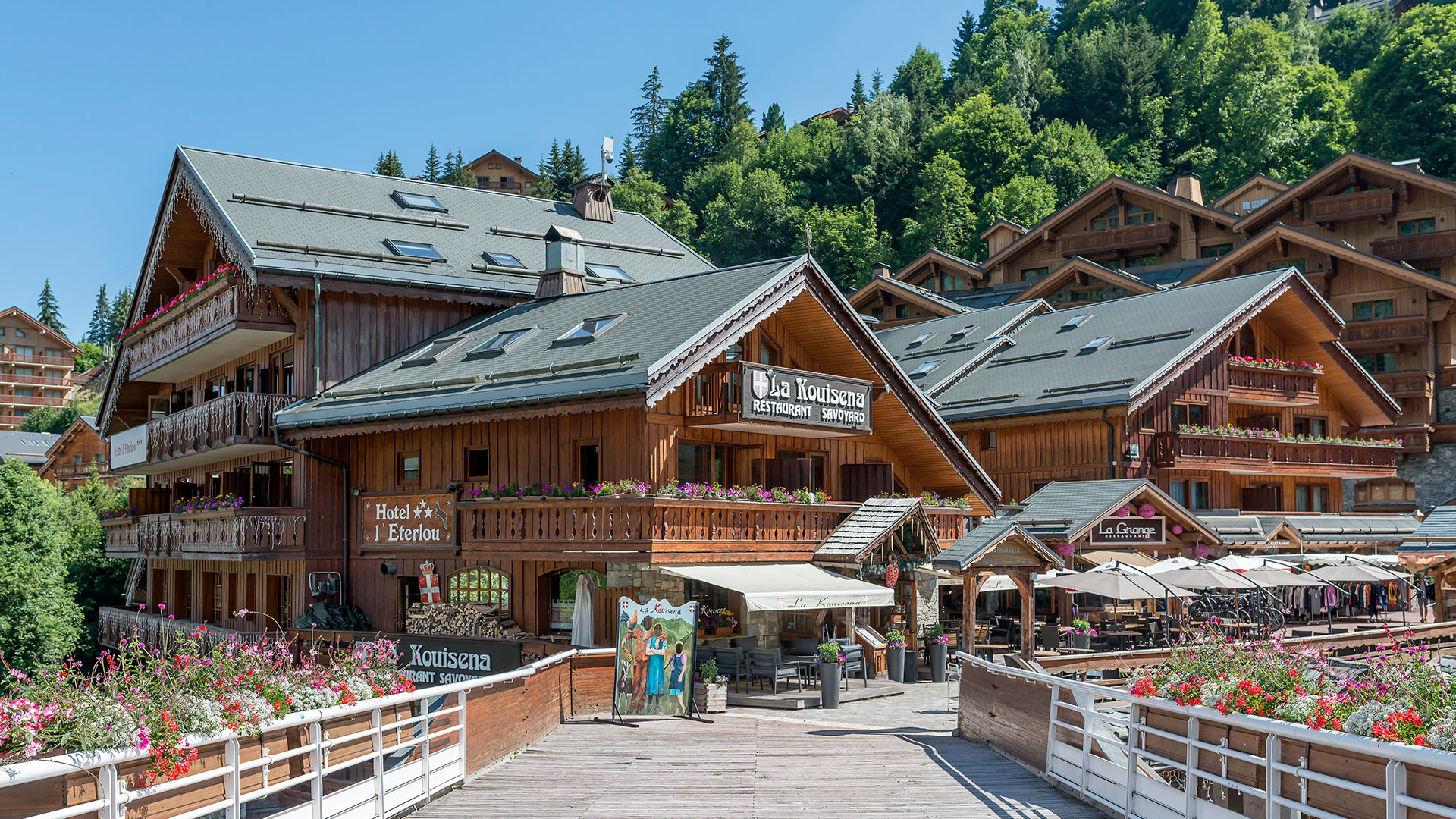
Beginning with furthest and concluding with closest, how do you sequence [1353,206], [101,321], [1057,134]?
1. [101,321]
2. [1057,134]
3. [1353,206]

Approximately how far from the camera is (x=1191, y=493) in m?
39.2

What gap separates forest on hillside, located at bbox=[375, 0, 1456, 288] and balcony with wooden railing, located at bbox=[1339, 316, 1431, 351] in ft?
76.9

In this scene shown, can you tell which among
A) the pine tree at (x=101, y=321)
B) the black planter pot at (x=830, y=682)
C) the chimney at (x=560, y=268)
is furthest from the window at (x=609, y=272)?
the pine tree at (x=101, y=321)

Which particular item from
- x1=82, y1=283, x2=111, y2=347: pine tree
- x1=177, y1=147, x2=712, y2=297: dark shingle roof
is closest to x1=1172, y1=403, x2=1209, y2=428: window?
x1=177, y1=147, x2=712, y2=297: dark shingle roof

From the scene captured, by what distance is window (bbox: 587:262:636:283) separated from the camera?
32.8 m

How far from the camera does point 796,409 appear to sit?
78.5 feet

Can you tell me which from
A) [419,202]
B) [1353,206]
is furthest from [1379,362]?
[419,202]

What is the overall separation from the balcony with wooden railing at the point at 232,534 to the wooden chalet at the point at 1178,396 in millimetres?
19718

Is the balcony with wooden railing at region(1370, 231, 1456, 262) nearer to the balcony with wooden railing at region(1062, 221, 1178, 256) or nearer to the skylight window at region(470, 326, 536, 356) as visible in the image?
the balcony with wooden railing at region(1062, 221, 1178, 256)

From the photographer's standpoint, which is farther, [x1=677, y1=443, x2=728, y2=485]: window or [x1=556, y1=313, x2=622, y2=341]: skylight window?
[x1=556, y1=313, x2=622, y2=341]: skylight window

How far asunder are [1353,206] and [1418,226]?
2633mm

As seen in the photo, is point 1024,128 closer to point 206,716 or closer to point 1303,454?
point 1303,454

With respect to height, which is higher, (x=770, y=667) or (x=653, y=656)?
(x=653, y=656)

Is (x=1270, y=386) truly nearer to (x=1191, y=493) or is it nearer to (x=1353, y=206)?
(x=1191, y=493)
